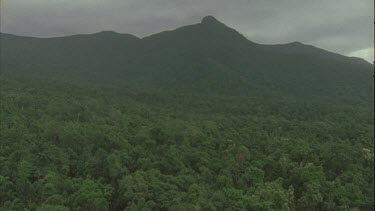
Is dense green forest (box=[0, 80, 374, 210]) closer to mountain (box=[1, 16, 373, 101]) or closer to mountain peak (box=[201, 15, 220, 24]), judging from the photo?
mountain (box=[1, 16, 373, 101])

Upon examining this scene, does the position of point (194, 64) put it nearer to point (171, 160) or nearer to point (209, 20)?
point (209, 20)

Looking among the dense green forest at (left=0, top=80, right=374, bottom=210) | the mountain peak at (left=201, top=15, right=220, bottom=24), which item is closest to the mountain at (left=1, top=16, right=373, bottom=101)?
the mountain peak at (left=201, top=15, right=220, bottom=24)

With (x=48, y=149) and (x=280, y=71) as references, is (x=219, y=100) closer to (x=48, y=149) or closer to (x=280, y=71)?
(x=280, y=71)

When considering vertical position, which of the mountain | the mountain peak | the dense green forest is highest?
the mountain peak

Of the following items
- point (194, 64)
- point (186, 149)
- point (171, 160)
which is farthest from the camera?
point (194, 64)

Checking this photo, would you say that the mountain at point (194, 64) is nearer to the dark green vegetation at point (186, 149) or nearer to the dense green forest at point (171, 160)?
the dark green vegetation at point (186, 149)

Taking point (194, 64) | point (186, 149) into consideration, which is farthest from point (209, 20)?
point (186, 149)

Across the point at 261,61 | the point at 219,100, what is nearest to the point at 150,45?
the point at 261,61
